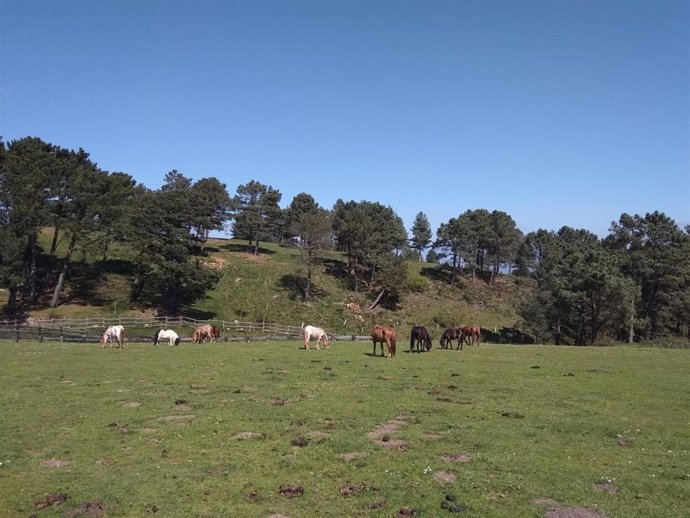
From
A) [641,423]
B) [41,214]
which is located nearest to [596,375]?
[641,423]

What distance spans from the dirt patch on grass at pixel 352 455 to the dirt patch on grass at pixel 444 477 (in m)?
1.80

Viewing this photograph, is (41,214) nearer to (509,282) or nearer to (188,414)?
(188,414)

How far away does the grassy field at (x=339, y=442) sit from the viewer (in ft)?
30.5

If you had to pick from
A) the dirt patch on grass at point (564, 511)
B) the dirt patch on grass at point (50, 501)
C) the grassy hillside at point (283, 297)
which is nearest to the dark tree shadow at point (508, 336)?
the grassy hillside at point (283, 297)

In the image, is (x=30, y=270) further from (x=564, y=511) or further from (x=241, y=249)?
(x=564, y=511)

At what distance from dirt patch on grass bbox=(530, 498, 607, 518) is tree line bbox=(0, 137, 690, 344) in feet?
166

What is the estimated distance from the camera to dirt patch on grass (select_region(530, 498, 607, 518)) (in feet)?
28.2

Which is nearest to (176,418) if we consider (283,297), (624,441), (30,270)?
(624,441)

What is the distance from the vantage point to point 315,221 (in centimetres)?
7906

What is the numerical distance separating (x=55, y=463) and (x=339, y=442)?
20.3ft

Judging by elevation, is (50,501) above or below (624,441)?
below

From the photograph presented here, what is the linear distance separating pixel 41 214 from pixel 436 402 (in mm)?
52770

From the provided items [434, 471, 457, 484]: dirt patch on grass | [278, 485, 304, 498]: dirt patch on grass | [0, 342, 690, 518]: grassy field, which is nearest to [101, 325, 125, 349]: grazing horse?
[0, 342, 690, 518]: grassy field

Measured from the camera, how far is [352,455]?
11609mm
